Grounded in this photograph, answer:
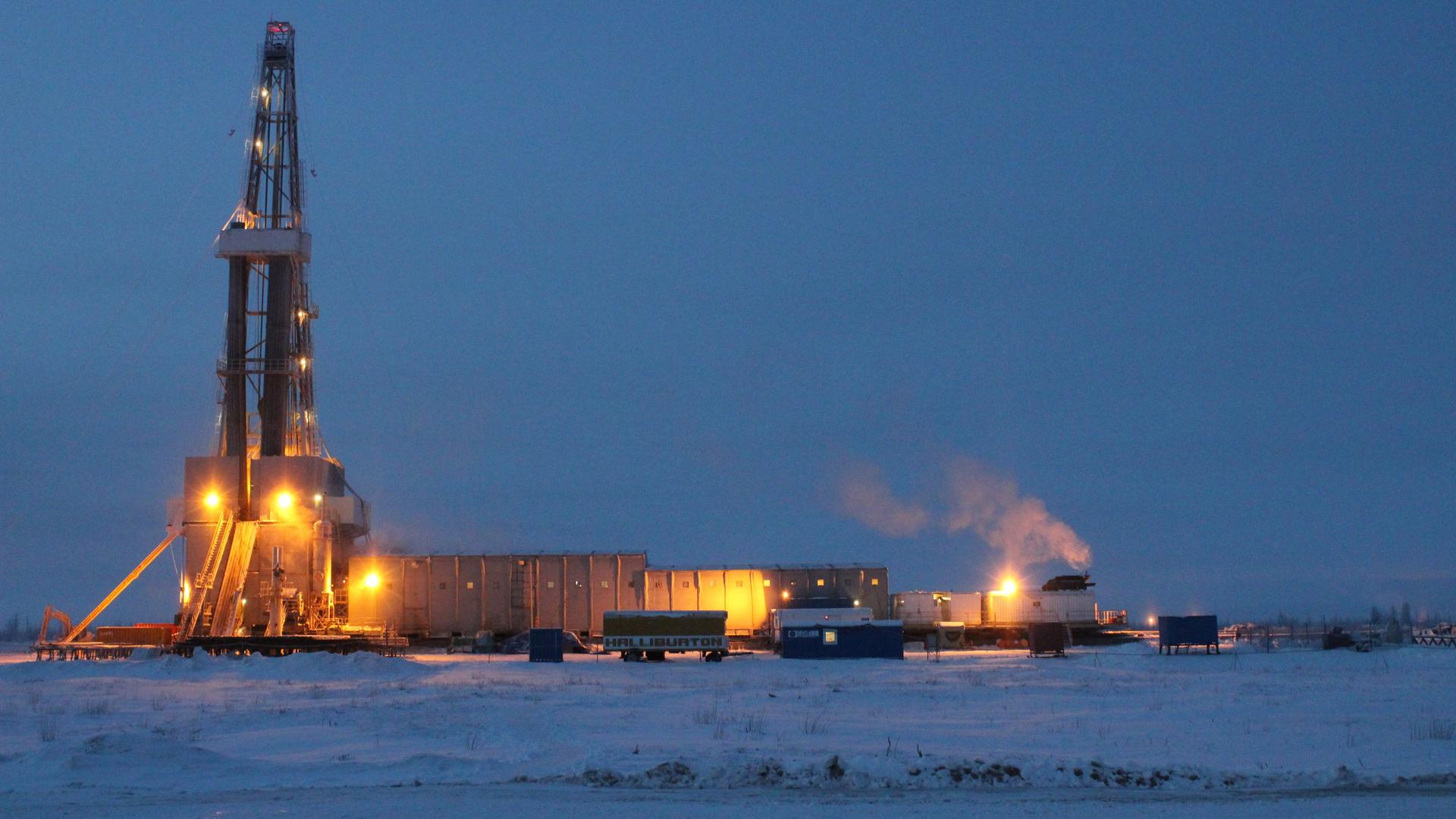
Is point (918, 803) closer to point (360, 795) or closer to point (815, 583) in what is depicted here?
point (360, 795)

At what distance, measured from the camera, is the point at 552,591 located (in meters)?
62.1

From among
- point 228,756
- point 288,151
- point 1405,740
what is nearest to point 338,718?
point 228,756

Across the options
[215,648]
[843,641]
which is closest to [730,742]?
[843,641]

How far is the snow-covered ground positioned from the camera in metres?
14.7

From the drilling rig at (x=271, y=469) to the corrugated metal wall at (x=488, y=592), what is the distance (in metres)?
2.02

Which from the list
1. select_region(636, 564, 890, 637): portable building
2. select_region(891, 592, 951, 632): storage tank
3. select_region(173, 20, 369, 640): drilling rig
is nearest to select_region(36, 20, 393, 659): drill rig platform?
select_region(173, 20, 369, 640): drilling rig

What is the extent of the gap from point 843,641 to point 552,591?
1911 centimetres

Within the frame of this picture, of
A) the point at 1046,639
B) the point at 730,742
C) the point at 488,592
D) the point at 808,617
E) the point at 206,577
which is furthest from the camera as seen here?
the point at 488,592

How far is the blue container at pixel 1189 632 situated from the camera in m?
50.5

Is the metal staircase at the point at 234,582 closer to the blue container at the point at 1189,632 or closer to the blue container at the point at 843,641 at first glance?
the blue container at the point at 843,641

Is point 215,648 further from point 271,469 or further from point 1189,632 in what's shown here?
point 1189,632

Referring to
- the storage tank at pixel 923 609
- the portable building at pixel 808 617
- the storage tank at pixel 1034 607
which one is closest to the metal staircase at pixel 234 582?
the portable building at pixel 808 617

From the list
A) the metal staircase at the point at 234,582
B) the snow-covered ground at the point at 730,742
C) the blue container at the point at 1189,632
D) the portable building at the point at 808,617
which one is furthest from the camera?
the portable building at the point at 808,617

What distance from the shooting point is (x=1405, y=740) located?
20266mm
